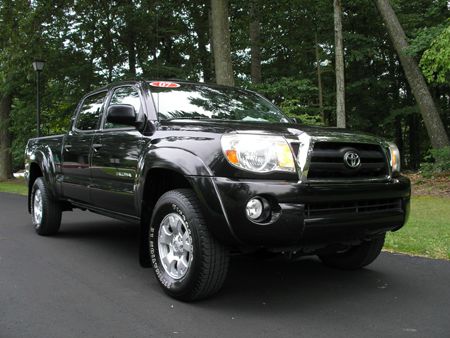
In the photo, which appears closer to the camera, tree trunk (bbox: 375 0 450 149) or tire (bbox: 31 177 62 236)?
tire (bbox: 31 177 62 236)

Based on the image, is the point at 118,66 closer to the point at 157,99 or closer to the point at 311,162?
the point at 157,99

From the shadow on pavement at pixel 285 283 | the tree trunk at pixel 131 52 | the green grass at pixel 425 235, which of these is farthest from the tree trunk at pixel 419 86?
the shadow on pavement at pixel 285 283

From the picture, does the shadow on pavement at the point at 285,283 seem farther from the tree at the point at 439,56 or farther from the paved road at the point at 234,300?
the tree at the point at 439,56

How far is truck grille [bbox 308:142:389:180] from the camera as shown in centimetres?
378

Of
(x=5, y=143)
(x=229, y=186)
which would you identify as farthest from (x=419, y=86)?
(x=5, y=143)

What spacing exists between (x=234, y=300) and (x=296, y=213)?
1.03 meters

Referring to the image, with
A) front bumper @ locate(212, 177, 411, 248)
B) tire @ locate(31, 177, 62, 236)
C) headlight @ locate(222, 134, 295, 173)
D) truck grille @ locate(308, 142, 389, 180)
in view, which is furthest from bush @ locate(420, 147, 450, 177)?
headlight @ locate(222, 134, 295, 173)

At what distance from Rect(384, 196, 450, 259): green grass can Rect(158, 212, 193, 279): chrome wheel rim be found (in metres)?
3.21

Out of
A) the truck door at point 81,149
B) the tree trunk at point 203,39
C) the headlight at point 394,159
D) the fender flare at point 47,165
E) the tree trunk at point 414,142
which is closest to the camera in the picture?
the headlight at point 394,159

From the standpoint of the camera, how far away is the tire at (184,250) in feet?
12.4

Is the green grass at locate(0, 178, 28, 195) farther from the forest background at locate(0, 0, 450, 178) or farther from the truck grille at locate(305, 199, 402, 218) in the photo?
the truck grille at locate(305, 199, 402, 218)

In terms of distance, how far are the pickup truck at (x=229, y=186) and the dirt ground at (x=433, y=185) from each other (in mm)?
8541

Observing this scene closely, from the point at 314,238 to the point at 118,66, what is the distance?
20.4m

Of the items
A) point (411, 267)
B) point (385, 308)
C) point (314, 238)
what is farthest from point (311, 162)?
point (411, 267)
